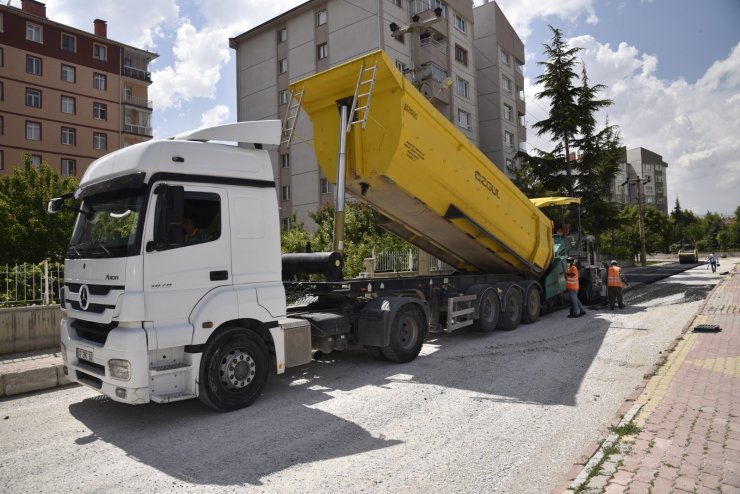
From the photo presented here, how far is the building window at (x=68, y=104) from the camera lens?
125ft

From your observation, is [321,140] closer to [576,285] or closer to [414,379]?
[414,379]

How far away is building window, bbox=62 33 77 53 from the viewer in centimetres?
3819

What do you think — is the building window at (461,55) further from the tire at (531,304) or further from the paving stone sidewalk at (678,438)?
the paving stone sidewalk at (678,438)

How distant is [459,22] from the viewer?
36.6 m

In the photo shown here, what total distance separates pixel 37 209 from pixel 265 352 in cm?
1401

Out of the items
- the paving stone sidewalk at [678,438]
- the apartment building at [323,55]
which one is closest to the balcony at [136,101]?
the apartment building at [323,55]

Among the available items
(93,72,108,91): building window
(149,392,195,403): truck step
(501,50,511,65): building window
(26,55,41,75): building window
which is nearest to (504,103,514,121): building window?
(501,50,511,65): building window

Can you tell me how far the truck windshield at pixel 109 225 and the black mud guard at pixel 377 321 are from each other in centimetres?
345

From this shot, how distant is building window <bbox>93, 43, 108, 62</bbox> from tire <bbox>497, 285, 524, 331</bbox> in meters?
41.7

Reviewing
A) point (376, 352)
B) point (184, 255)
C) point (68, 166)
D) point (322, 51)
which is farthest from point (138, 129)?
point (184, 255)

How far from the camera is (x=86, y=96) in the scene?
39.5 metres

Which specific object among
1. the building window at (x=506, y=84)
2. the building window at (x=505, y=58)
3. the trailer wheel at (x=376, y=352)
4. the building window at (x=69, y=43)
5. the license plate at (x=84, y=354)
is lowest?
the trailer wheel at (x=376, y=352)

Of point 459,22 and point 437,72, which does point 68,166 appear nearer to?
point 437,72

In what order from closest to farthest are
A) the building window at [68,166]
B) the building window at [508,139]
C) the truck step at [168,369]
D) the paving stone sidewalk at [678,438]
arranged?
the paving stone sidewalk at [678,438], the truck step at [168,369], the building window at [68,166], the building window at [508,139]
